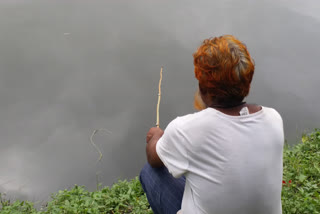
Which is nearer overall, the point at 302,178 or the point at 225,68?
the point at 225,68

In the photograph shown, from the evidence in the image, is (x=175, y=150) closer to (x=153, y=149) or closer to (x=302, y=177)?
(x=153, y=149)

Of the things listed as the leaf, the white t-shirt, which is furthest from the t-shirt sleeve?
the leaf

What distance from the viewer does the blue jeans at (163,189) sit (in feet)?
5.51

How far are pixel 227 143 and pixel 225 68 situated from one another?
0.27 meters

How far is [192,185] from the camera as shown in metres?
1.40

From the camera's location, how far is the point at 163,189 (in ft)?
5.74

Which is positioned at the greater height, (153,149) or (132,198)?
(153,149)

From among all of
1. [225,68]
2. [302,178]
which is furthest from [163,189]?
[302,178]

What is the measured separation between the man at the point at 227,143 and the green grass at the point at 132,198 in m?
1.04

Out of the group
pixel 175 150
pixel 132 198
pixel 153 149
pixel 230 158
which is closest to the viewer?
pixel 230 158

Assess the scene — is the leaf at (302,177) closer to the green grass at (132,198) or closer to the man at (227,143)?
the green grass at (132,198)

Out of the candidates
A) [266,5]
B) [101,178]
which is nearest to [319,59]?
[266,5]

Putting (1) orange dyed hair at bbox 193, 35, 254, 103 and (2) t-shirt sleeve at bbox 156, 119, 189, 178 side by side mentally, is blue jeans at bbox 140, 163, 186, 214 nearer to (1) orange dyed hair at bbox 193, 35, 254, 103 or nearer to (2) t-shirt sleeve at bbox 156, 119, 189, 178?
(2) t-shirt sleeve at bbox 156, 119, 189, 178

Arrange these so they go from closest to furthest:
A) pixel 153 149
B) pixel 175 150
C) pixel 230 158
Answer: pixel 230 158
pixel 175 150
pixel 153 149
